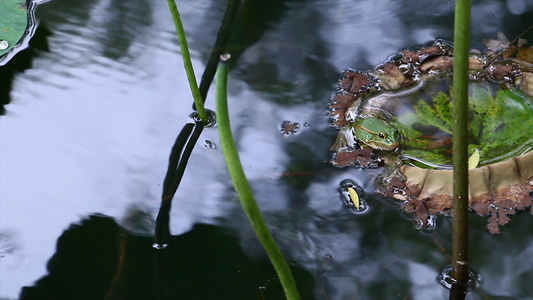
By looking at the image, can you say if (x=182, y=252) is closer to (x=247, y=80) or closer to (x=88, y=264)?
(x=88, y=264)

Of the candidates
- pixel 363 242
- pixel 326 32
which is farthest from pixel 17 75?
pixel 363 242

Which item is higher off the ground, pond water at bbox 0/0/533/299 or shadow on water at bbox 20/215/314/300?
pond water at bbox 0/0/533/299

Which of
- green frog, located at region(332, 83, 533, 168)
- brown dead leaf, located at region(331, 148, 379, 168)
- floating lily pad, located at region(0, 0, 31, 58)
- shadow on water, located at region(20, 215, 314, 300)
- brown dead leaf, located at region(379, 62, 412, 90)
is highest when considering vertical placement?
floating lily pad, located at region(0, 0, 31, 58)

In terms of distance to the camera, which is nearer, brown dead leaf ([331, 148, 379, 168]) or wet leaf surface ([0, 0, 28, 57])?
brown dead leaf ([331, 148, 379, 168])

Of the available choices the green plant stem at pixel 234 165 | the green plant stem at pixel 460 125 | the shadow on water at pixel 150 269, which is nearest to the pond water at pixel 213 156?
the shadow on water at pixel 150 269

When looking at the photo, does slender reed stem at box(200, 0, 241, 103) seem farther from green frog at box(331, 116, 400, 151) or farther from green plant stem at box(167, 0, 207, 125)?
green frog at box(331, 116, 400, 151)

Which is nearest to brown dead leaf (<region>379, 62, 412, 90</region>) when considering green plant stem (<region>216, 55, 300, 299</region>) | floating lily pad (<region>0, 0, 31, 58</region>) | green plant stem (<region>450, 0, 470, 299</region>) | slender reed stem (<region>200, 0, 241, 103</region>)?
slender reed stem (<region>200, 0, 241, 103</region>)

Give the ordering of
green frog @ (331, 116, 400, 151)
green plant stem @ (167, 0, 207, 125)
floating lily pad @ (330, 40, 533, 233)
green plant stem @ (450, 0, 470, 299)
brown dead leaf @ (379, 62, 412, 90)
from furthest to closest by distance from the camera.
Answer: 1. brown dead leaf @ (379, 62, 412, 90)
2. green frog @ (331, 116, 400, 151)
3. floating lily pad @ (330, 40, 533, 233)
4. green plant stem @ (167, 0, 207, 125)
5. green plant stem @ (450, 0, 470, 299)
